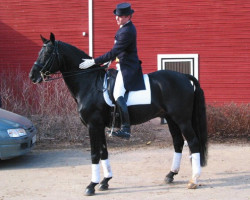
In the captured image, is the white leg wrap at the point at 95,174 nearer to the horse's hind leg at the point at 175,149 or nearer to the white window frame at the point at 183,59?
the horse's hind leg at the point at 175,149

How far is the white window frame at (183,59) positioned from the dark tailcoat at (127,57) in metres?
8.35

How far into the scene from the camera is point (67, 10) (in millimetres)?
15547

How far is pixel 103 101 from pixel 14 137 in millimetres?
2581

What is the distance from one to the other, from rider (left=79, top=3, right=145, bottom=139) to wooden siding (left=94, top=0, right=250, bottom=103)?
8596mm

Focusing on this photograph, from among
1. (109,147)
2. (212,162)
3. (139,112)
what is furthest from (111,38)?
(139,112)

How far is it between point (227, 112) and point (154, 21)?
19.0 feet

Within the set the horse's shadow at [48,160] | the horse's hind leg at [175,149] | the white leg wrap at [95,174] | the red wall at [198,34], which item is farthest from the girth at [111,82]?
the red wall at [198,34]

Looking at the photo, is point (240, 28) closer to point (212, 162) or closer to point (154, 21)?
point (154, 21)

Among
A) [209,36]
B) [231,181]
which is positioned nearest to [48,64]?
[231,181]

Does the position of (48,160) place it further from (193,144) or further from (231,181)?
(231,181)

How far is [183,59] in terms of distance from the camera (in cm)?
1466

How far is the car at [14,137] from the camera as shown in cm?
784

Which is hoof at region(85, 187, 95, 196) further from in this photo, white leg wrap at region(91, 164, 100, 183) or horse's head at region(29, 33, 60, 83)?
horse's head at region(29, 33, 60, 83)

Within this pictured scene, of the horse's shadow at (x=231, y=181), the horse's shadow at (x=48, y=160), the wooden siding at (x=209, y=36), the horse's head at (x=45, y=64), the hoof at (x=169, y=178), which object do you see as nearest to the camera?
the horse's head at (x=45, y=64)
